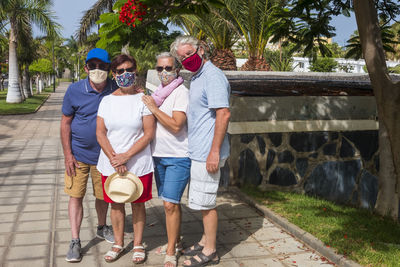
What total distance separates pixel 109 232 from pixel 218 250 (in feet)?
3.85

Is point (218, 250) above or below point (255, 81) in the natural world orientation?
below

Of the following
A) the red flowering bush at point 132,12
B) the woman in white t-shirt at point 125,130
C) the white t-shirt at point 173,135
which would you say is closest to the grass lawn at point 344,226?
the white t-shirt at point 173,135

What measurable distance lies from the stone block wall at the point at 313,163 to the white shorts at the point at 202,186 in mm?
2389

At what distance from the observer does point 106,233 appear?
4359mm

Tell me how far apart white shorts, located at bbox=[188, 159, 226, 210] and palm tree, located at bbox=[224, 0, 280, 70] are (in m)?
13.0

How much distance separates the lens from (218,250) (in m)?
4.14

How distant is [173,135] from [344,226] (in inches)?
92.1

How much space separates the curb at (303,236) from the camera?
3.75 m

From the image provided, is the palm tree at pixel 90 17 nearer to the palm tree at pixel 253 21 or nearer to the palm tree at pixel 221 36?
the palm tree at pixel 221 36

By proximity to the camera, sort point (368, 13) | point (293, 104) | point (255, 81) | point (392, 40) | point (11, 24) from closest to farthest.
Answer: point (368, 13) < point (293, 104) < point (392, 40) < point (255, 81) < point (11, 24)

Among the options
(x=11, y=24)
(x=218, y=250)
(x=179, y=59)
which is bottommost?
(x=218, y=250)

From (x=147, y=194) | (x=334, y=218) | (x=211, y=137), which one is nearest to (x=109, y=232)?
(x=147, y=194)

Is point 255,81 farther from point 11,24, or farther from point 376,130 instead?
point 11,24

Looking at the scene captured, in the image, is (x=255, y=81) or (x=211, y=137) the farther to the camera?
(x=255, y=81)
